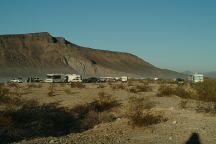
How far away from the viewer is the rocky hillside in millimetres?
134375

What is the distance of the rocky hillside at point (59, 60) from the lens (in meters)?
134

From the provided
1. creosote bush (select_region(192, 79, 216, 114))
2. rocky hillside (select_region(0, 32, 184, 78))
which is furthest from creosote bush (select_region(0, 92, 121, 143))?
rocky hillside (select_region(0, 32, 184, 78))

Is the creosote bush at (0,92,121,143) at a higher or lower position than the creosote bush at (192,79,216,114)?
lower

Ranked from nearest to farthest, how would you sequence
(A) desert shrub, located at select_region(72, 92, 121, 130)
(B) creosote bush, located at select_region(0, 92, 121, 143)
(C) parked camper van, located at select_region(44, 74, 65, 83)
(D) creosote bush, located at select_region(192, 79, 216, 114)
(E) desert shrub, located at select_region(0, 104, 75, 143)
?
(E) desert shrub, located at select_region(0, 104, 75, 143)
(B) creosote bush, located at select_region(0, 92, 121, 143)
(A) desert shrub, located at select_region(72, 92, 121, 130)
(D) creosote bush, located at select_region(192, 79, 216, 114)
(C) parked camper van, located at select_region(44, 74, 65, 83)

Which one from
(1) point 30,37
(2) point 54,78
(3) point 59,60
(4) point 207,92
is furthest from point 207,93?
(1) point 30,37

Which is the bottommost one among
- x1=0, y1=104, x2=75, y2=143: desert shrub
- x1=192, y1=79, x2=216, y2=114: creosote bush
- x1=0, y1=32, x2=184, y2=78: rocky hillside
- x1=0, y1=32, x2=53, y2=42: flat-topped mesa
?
x1=0, y1=104, x2=75, y2=143: desert shrub

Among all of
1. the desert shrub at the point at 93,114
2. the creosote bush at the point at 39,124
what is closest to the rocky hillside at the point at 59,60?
the desert shrub at the point at 93,114

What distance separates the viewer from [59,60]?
Result: 5876 inches

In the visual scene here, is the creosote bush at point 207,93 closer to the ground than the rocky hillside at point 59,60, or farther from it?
closer to the ground

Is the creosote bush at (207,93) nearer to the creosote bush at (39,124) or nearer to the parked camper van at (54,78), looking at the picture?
the creosote bush at (39,124)

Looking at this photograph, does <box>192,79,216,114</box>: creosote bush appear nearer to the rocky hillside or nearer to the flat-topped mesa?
the rocky hillside

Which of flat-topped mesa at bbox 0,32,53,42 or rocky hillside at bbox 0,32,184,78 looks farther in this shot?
flat-topped mesa at bbox 0,32,53,42

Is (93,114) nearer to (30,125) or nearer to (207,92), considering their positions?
(30,125)

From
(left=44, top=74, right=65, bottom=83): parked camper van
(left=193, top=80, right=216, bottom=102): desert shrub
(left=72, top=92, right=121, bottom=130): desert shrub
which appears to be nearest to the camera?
(left=72, top=92, right=121, bottom=130): desert shrub
